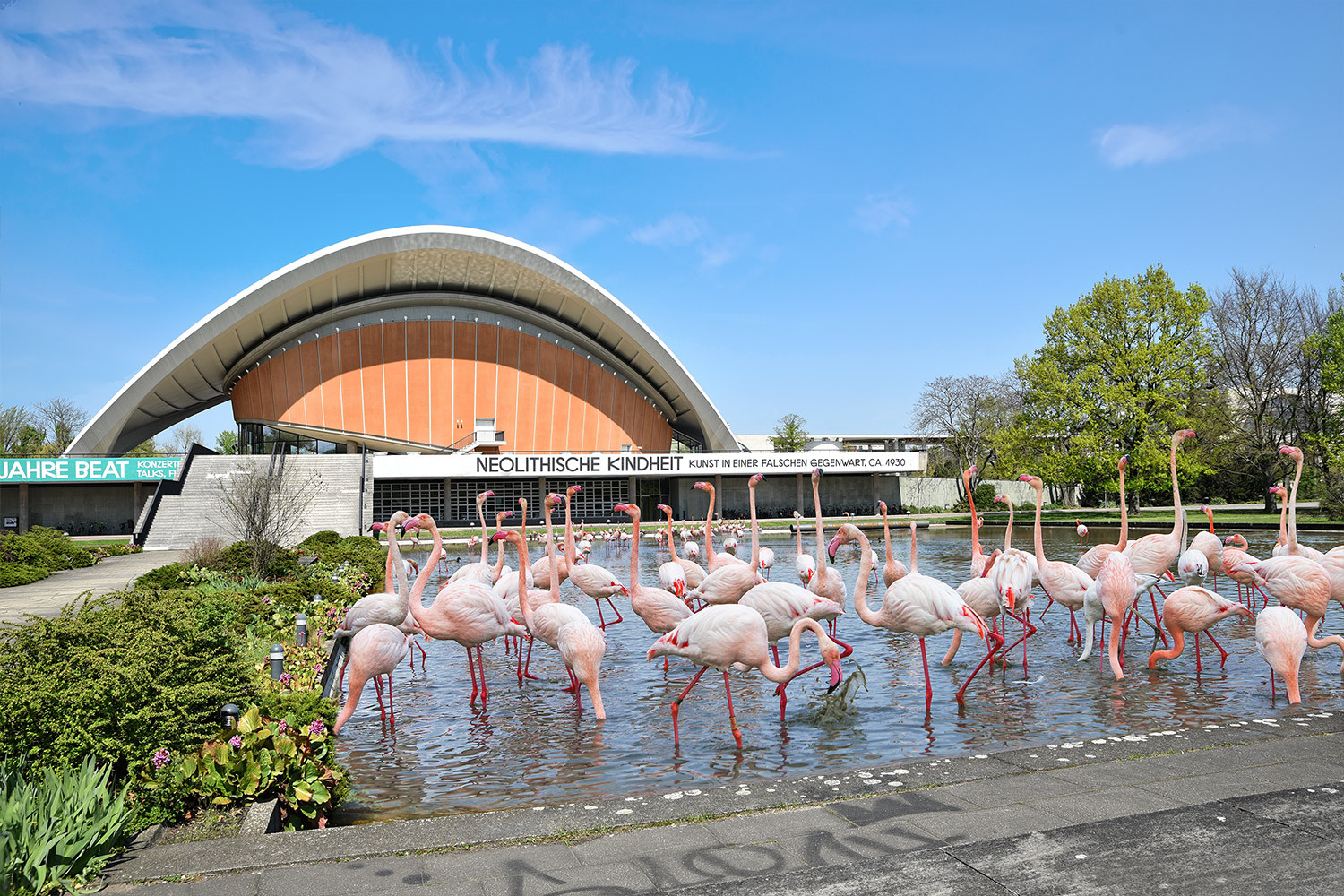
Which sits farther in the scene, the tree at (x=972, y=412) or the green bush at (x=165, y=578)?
the tree at (x=972, y=412)

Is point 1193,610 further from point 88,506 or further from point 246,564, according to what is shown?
point 88,506

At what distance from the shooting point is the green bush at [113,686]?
4793mm

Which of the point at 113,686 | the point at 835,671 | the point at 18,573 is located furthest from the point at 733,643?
the point at 18,573

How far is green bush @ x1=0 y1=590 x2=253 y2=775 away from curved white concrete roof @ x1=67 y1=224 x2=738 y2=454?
1680 inches

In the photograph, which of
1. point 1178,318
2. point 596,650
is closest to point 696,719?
point 596,650

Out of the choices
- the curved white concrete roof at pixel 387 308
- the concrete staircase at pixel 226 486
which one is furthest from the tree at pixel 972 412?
the concrete staircase at pixel 226 486

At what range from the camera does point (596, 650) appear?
7684 mm

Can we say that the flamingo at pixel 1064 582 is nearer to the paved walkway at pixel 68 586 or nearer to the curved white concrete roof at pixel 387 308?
the paved walkway at pixel 68 586

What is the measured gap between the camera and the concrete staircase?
3491 centimetres

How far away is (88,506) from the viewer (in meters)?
41.4

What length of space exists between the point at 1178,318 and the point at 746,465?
69.7 feet

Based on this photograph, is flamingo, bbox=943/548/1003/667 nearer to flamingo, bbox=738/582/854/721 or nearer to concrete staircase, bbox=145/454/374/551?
flamingo, bbox=738/582/854/721

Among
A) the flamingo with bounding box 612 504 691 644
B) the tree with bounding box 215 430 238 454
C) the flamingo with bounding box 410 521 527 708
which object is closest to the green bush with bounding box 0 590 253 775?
the flamingo with bounding box 410 521 527 708

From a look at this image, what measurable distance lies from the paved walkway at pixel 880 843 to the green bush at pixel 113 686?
954mm
